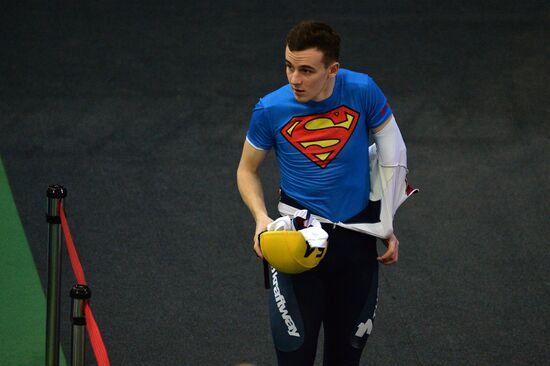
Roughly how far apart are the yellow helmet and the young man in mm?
85

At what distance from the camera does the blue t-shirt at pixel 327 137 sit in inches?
142

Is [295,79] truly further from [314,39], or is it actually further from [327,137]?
[327,137]

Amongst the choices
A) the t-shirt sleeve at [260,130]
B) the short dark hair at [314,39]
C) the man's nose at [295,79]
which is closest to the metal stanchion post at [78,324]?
the t-shirt sleeve at [260,130]

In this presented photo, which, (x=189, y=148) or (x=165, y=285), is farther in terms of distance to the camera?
(x=189, y=148)

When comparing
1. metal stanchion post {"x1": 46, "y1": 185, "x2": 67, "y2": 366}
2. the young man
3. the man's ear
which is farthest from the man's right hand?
metal stanchion post {"x1": 46, "y1": 185, "x2": 67, "y2": 366}

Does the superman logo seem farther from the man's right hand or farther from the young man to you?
the man's right hand

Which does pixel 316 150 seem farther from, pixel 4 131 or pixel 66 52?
pixel 66 52

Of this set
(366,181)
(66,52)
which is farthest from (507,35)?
(366,181)

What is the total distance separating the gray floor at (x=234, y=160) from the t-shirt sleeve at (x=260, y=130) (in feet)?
5.01

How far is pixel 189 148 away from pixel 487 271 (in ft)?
7.79

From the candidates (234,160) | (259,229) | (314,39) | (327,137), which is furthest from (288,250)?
(234,160)

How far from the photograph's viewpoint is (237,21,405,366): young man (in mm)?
3609

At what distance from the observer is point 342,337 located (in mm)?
3828

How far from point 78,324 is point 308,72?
4.00ft
